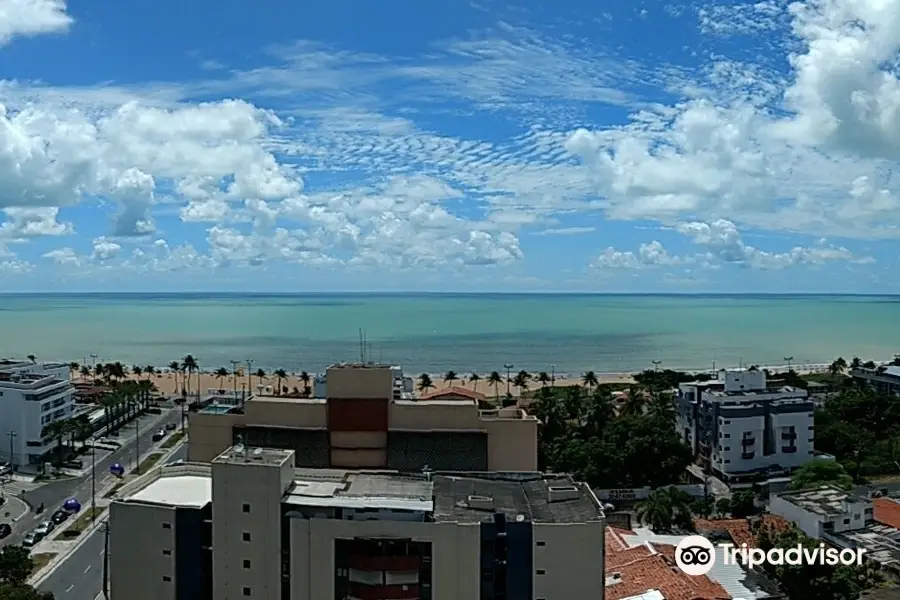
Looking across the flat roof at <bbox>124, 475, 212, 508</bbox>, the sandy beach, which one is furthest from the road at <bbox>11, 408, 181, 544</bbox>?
the sandy beach

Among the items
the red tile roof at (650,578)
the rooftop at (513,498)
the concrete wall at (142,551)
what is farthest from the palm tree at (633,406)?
the concrete wall at (142,551)

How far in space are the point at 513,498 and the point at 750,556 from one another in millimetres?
10031

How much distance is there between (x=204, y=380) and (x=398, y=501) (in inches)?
3011

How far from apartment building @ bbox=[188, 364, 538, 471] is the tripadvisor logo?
581 centimetres

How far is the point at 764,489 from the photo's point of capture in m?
43.8

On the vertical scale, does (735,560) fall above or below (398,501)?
below

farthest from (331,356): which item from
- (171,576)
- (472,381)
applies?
(171,576)

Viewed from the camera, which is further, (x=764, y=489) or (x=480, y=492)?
(x=764, y=489)

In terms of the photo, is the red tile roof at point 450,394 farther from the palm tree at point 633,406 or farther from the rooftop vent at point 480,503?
the rooftop vent at point 480,503

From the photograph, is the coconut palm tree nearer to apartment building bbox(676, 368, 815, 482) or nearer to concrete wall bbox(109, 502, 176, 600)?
Result: apartment building bbox(676, 368, 815, 482)

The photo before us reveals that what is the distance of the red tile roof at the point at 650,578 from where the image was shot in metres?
23.2

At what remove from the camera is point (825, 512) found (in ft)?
110

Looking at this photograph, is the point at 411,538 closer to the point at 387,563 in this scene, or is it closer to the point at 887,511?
the point at 387,563

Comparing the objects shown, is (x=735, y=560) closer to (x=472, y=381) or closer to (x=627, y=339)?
(x=472, y=381)
